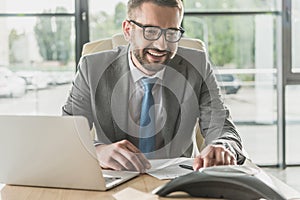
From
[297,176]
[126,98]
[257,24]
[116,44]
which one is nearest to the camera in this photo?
[126,98]

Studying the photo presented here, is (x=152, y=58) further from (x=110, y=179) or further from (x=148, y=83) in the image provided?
(x=110, y=179)

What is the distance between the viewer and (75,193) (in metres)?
1.28

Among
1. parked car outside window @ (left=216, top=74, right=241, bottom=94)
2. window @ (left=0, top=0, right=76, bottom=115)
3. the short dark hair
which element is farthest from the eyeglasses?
parked car outside window @ (left=216, top=74, right=241, bottom=94)

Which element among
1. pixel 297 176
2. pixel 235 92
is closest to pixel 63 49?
pixel 235 92

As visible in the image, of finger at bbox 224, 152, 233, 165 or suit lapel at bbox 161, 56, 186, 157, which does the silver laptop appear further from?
suit lapel at bbox 161, 56, 186, 157

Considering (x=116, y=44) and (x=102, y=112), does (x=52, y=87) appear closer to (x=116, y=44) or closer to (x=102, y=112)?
(x=116, y=44)

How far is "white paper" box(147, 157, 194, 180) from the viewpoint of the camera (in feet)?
4.75

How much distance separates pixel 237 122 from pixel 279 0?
1068mm

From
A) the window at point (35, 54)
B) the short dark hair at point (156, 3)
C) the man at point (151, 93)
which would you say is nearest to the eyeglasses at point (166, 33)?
the man at point (151, 93)

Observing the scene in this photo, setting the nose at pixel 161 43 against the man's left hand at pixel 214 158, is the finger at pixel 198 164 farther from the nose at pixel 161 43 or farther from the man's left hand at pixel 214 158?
the nose at pixel 161 43

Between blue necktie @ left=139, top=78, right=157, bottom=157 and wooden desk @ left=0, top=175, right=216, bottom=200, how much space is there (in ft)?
1.22

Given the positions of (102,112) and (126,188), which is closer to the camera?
(126,188)

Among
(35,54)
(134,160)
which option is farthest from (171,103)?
(35,54)

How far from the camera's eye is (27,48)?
166 inches
